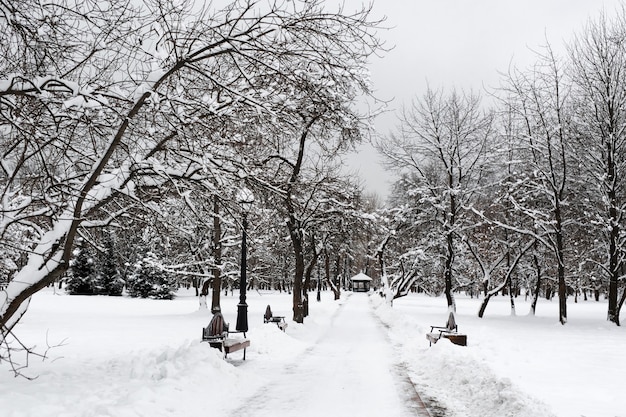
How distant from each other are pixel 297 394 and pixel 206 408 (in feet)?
5.88

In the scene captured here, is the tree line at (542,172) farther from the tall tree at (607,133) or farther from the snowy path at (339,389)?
the snowy path at (339,389)

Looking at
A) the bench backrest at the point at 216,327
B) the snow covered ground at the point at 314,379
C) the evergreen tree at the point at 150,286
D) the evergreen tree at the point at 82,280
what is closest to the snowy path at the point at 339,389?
the snow covered ground at the point at 314,379

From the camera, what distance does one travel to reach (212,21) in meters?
6.61

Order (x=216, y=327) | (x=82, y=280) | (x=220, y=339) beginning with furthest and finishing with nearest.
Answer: (x=82, y=280), (x=216, y=327), (x=220, y=339)

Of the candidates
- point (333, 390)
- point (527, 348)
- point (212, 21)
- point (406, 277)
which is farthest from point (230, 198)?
point (406, 277)

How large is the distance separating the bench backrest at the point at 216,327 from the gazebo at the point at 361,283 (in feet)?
263

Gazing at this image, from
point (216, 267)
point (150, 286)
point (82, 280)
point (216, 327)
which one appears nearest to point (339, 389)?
point (216, 327)

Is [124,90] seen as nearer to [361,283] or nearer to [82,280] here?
[82,280]

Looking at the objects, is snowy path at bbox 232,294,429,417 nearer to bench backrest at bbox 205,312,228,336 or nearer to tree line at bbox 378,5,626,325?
bench backrest at bbox 205,312,228,336

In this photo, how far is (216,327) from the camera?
12.2m

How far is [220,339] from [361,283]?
8720 centimetres

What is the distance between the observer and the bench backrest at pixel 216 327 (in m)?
12.0

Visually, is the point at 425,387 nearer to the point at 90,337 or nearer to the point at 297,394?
the point at 297,394

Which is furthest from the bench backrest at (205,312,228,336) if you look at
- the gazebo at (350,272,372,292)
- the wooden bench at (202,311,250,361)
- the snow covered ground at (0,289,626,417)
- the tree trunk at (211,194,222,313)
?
the gazebo at (350,272,372,292)
